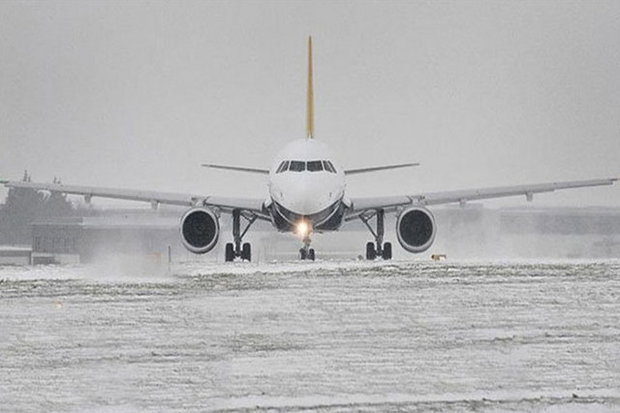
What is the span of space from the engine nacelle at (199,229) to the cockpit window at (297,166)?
3.46 meters

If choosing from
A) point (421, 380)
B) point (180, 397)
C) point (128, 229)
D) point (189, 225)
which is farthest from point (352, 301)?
point (128, 229)

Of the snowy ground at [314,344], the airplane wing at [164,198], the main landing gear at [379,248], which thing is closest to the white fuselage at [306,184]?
the airplane wing at [164,198]

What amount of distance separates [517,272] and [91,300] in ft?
34.2

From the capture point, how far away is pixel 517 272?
1057 inches

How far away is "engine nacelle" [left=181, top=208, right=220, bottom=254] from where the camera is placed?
3966 cm

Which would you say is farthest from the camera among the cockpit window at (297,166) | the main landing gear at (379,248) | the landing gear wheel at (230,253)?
the main landing gear at (379,248)

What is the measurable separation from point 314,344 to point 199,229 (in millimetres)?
23343

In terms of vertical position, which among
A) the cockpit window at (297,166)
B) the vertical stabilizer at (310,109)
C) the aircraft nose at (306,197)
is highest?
the vertical stabilizer at (310,109)

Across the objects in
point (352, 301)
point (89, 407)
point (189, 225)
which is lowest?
point (89, 407)

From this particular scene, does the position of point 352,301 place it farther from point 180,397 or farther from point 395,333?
point 180,397

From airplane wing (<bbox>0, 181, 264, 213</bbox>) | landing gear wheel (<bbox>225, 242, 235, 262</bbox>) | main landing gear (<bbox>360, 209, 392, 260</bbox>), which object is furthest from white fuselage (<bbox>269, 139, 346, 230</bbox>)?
landing gear wheel (<bbox>225, 242, 235, 262</bbox>)

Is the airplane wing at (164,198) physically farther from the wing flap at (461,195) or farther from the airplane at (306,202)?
the wing flap at (461,195)

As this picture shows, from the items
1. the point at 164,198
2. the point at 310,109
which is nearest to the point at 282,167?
the point at 164,198

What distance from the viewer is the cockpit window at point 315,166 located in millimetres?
38469
